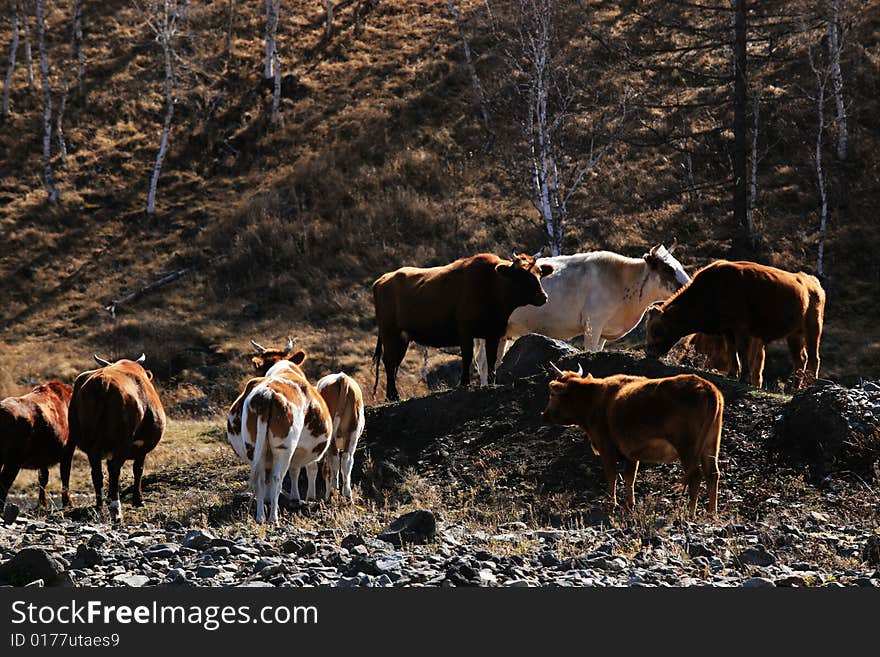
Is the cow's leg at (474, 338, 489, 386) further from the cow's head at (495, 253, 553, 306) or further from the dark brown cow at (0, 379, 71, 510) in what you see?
the dark brown cow at (0, 379, 71, 510)

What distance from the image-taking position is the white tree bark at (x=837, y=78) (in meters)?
36.3

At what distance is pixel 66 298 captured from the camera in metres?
36.3

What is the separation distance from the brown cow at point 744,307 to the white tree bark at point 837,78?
64.3 ft

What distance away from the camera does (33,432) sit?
52.4ft

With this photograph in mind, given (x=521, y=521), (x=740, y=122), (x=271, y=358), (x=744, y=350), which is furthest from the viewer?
(x=740, y=122)

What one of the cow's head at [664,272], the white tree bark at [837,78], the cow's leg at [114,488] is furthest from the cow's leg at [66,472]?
the white tree bark at [837,78]

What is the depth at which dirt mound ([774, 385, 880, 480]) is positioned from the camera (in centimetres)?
1384

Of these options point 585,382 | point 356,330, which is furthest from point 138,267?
point 585,382

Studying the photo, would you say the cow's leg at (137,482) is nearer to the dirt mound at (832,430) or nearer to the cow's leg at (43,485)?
the cow's leg at (43,485)

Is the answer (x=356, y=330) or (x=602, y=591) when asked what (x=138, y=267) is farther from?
(x=602, y=591)

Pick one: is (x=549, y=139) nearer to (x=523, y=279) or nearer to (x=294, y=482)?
(x=523, y=279)

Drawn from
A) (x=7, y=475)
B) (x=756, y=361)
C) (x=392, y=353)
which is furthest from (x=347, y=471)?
(x=756, y=361)

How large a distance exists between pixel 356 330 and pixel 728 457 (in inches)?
735

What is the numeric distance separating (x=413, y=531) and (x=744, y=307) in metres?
8.55
